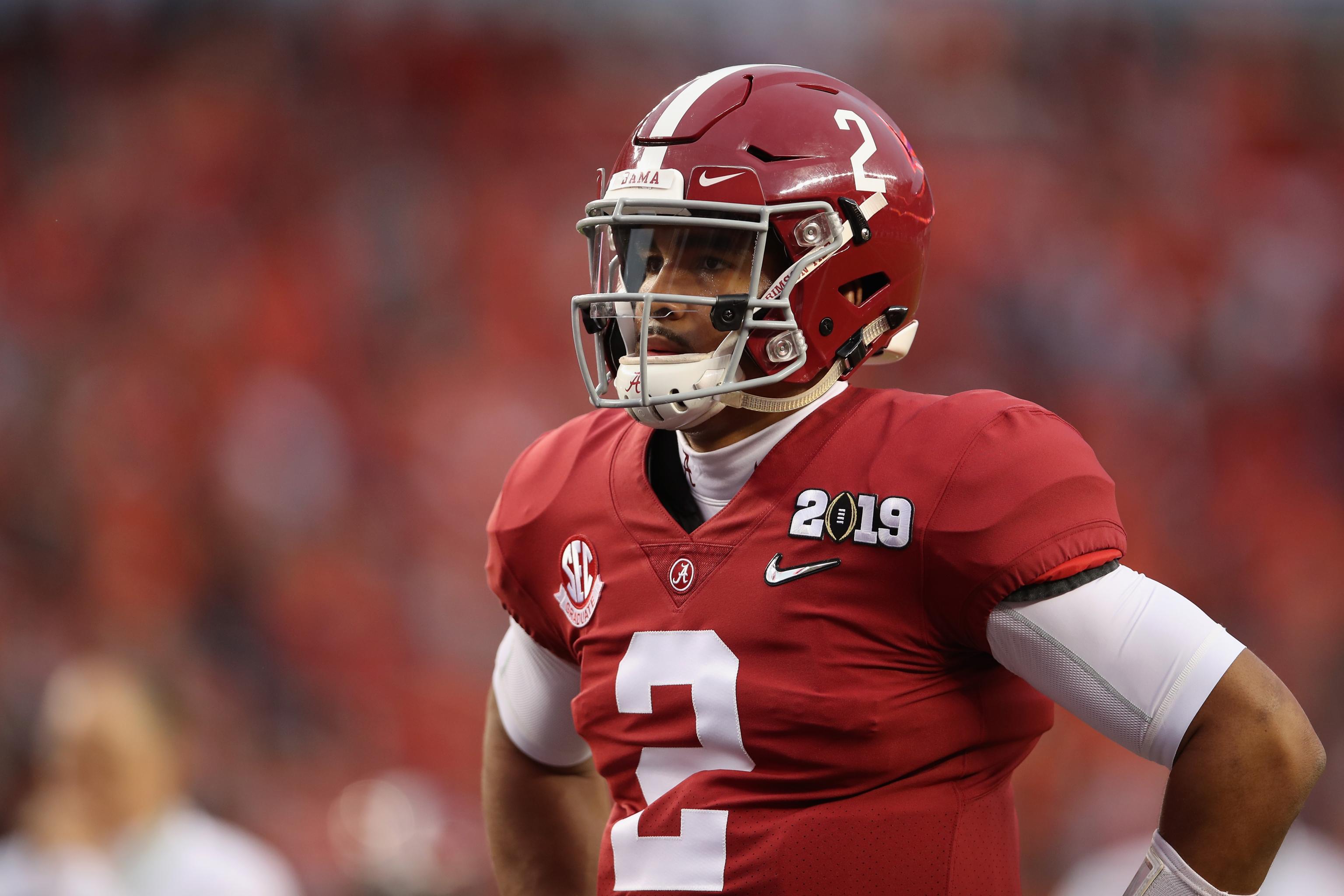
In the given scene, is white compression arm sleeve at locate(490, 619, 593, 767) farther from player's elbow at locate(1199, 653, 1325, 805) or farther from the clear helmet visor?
player's elbow at locate(1199, 653, 1325, 805)

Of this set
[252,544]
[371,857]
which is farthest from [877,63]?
[371,857]

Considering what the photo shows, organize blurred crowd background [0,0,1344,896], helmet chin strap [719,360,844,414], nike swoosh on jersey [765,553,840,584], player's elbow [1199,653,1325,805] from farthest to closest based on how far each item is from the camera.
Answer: blurred crowd background [0,0,1344,896] → helmet chin strap [719,360,844,414] → nike swoosh on jersey [765,553,840,584] → player's elbow [1199,653,1325,805]

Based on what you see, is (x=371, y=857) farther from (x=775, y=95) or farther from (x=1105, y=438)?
(x=775, y=95)

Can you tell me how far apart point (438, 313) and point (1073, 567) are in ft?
12.9

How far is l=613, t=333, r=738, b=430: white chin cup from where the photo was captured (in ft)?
4.38

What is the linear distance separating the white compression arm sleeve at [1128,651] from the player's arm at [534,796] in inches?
26.1

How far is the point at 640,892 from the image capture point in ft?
4.39

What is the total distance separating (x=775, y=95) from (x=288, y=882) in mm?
2912

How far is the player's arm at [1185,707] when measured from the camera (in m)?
1.16

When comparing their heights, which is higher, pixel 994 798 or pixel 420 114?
pixel 420 114

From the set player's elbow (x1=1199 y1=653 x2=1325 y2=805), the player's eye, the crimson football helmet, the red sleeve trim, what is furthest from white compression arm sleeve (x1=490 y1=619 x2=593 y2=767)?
player's elbow (x1=1199 y1=653 x2=1325 y2=805)

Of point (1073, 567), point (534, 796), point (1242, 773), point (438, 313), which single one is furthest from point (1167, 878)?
point (438, 313)

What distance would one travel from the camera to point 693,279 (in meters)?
1.40

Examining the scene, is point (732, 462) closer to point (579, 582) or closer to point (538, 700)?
point (579, 582)
